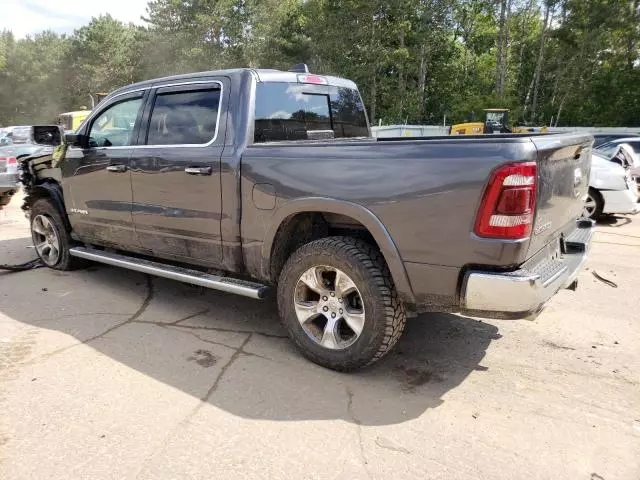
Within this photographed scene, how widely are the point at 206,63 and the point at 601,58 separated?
3146 centimetres

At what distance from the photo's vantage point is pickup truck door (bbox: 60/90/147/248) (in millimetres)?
4590

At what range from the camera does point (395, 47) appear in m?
37.1

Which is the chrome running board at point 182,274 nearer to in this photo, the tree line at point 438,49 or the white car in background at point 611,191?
the white car in background at point 611,191

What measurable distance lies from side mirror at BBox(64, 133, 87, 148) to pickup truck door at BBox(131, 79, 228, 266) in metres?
0.91

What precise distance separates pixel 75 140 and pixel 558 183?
14.1ft

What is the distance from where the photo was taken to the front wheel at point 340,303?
10.4 feet

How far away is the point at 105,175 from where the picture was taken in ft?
15.6

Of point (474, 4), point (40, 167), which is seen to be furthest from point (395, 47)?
point (40, 167)

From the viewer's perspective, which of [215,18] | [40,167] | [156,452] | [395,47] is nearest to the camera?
[156,452]

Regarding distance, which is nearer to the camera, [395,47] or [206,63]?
[395,47]

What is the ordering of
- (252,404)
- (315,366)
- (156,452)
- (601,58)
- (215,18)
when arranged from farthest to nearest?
(215,18)
(601,58)
(315,366)
(252,404)
(156,452)

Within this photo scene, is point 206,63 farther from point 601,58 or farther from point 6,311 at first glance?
point 6,311

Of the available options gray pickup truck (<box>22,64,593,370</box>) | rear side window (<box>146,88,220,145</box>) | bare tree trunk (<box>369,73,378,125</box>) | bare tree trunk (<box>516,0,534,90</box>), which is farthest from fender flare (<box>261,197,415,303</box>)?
bare tree trunk (<box>516,0,534,90</box>)

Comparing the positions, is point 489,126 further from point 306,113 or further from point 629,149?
point 306,113
